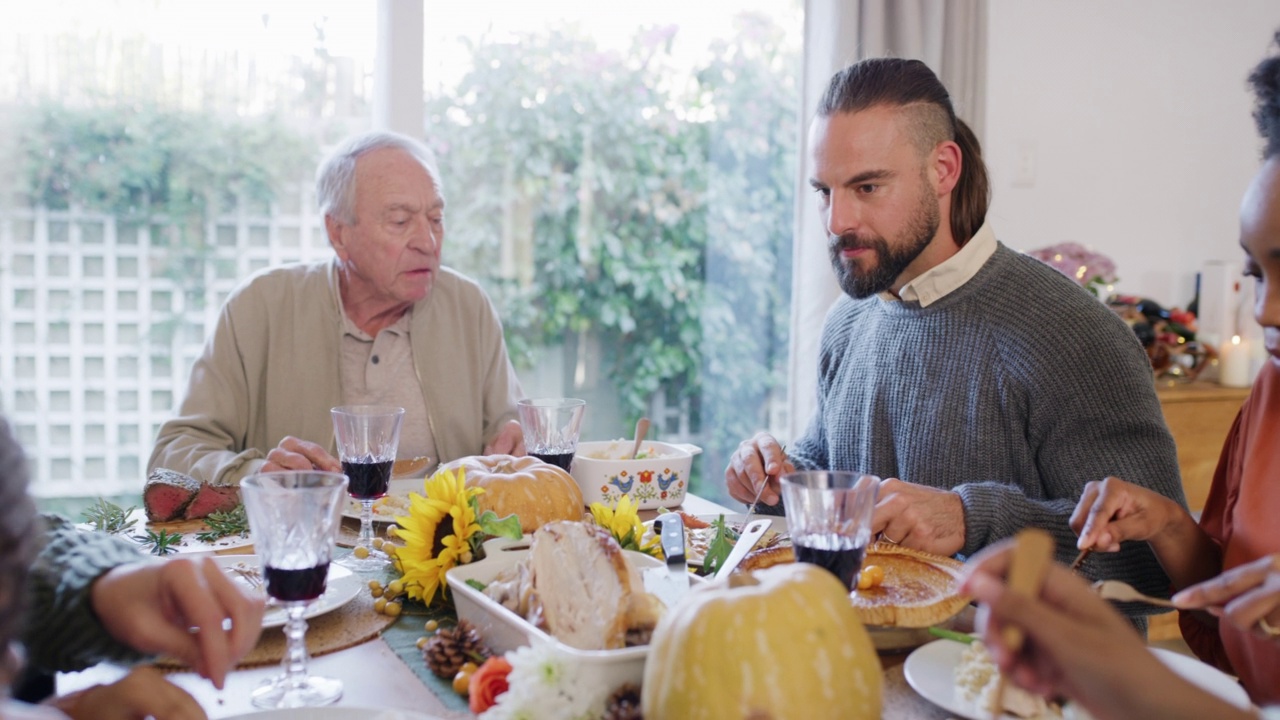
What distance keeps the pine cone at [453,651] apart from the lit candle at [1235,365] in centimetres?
317

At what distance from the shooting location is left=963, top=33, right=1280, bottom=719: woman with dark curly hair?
0.57 m

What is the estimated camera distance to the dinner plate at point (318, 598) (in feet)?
3.85

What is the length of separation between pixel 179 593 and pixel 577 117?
2.75 meters

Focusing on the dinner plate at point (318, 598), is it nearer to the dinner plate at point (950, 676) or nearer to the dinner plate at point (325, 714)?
the dinner plate at point (325, 714)

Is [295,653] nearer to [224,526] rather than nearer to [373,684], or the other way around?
[373,684]

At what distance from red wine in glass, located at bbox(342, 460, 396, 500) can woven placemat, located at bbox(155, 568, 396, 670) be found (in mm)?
257

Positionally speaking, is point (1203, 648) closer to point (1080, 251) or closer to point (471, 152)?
point (1080, 251)

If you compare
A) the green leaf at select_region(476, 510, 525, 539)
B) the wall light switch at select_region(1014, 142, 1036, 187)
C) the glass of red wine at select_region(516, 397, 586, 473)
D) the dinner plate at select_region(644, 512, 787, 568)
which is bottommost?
the dinner plate at select_region(644, 512, 787, 568)

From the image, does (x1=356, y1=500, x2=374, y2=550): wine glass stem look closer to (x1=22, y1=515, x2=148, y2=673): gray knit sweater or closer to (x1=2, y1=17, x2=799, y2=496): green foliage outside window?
(x1=22, y1=515, x2=148, y2=673): gray knit sweater

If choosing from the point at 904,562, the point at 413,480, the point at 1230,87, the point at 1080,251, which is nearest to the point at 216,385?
the point at 413,480

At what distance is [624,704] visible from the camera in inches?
33.9

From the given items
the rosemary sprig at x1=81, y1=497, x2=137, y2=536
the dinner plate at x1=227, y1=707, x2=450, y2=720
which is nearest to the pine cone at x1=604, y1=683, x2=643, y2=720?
the dinner plate at x1=227, y1=707, x2=450, y2=720

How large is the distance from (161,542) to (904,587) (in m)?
0.96

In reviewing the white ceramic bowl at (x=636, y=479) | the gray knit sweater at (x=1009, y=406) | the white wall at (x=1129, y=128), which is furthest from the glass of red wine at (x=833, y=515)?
the white wall at (x=1129, y=128)
